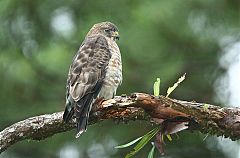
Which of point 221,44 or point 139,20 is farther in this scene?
point 221,44

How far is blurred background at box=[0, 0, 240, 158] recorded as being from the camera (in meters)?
7.30

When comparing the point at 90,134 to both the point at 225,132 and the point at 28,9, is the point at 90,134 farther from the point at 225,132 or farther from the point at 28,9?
the point at 225,132

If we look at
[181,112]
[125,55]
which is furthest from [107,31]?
[181,112]

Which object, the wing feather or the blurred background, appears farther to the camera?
the blurred background

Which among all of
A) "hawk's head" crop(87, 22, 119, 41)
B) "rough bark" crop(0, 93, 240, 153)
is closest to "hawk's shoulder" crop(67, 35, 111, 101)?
"hawk's head" crop(87, 22, 119, 41)

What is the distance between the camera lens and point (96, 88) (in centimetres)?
536

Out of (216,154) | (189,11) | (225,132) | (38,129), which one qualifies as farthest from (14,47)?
(225,132)

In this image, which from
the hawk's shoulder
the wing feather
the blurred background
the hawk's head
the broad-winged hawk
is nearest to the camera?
the wing feather

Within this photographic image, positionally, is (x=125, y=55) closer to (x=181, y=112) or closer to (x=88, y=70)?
(x=88, y=70)

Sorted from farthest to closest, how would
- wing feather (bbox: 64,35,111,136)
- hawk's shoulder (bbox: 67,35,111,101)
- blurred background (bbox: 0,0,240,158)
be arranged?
1. blurred background (bbox: 0,0,240,158)
2. hawk's shoulder (bbox: 67,35,111,101)
3. wing feather (bbox: 64,35,111,136)

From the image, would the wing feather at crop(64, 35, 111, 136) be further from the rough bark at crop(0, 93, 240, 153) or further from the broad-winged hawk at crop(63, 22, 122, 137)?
the rough bark at crop(0, 93, 240, 153)

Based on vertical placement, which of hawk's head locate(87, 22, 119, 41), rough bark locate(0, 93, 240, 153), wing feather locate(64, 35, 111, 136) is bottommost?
rough bark locate(0, 93, 240, 153)

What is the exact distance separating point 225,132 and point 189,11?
3558 millimetres

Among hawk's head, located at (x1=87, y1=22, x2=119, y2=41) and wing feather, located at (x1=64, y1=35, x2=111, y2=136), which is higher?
hawk's head, located at (x1=87, y1=22, x2=119, y2=41)
